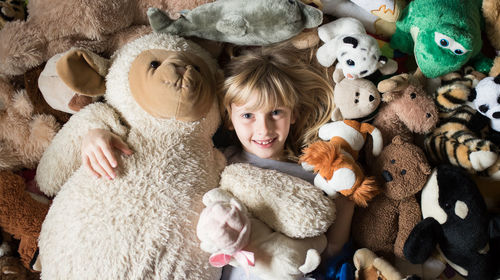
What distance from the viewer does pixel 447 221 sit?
0.96m

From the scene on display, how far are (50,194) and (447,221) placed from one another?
1092 millimetres

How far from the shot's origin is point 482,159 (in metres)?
0.95

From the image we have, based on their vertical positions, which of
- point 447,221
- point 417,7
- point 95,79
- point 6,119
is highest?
point 417,7

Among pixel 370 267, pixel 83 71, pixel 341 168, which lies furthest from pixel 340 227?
pixel 83 71

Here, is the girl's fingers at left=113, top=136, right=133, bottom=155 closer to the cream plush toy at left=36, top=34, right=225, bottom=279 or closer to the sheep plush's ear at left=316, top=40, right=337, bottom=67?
the cream plush toy at left=36, top=34, right=225, bottom=279

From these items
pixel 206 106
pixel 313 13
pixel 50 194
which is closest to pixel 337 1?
pixel 313 13

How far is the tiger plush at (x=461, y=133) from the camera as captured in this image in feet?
3.15

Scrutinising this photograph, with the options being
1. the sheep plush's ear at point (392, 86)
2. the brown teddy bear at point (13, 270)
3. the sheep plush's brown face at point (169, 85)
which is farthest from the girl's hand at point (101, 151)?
the sheep plush's ear at point (392, 86)

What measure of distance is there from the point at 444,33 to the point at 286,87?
457 millimetres

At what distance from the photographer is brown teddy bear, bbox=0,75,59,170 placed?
111 centimetres

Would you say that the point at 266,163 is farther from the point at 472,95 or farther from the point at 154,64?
the point at 472,95

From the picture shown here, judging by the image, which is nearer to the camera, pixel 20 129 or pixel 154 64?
pixel 154 64

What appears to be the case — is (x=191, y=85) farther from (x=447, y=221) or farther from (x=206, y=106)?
(x=447, y=221)

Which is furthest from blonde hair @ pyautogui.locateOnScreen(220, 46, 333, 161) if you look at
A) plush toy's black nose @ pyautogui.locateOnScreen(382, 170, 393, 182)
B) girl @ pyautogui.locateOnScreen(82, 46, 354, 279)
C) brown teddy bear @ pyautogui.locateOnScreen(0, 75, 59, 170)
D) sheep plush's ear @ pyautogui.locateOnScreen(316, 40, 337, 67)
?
brown teddy bear @ pyautogui.locateOnScreen(0, 75, 59, 170)
